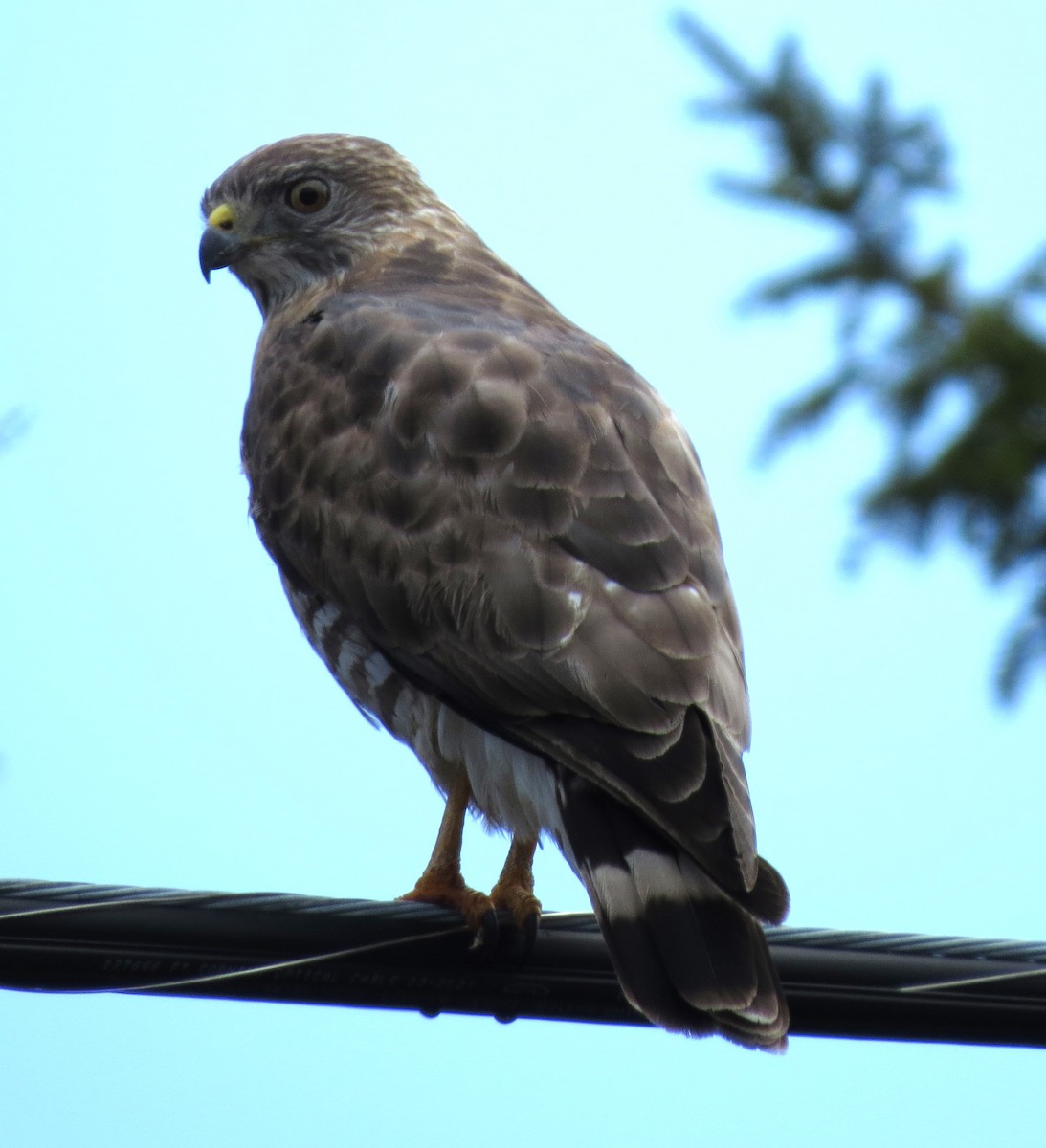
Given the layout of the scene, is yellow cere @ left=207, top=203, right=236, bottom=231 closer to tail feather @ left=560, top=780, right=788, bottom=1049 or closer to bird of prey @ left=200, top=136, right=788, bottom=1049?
bird of prey @ left=200, top=136, right=788, bottom=1049

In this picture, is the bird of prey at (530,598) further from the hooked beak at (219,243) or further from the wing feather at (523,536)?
the hooked beak at (219,243)

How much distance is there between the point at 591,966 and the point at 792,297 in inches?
100

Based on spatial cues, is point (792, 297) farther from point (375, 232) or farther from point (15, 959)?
point (15, 959)

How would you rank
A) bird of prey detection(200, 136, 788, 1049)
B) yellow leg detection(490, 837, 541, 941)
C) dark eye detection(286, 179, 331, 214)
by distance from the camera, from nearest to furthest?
bird of prey detection(200, 136, 788, 1049), yellow leg detection(490, 837, 541, 941), dark eye detection(286, 179, 331, 214)

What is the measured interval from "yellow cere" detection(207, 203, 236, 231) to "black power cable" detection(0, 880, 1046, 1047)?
8.72 feet

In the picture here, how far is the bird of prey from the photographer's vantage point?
116 inches

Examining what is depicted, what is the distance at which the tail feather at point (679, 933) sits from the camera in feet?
9.16

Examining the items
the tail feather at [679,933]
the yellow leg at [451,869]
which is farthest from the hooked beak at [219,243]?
the tail feather at [679,933]

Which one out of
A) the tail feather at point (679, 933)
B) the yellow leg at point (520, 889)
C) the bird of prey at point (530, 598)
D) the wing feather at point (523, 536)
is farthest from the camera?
the yellow leg at point (520, 889)

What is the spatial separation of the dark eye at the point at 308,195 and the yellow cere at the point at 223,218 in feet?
0.53

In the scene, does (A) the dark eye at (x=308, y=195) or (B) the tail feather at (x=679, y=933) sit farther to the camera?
(A) the dark eye at (x=308, y=195)

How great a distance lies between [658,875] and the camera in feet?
9.74

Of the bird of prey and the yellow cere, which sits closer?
the bird of prey

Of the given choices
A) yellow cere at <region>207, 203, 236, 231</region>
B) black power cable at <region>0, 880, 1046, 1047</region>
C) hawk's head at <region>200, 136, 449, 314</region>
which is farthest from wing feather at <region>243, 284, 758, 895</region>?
yellow cere at <region>207, 203, 236, 231</region>
